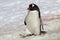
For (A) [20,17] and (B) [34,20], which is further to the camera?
(A) [20,17]

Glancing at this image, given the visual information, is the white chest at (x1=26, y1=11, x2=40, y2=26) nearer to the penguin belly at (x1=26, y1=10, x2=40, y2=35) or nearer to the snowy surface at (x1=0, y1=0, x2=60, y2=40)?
the penguin belly at (x1=26, y1=10, x2=40, y2=35)

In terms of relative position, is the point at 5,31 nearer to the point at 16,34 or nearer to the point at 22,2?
the point at 16,34

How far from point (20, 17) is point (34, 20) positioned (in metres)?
1.16

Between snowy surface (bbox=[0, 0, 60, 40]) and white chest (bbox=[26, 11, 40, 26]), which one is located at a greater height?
white chest (bbox=[26, 11, 40, 26])

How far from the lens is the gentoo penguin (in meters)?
2.60

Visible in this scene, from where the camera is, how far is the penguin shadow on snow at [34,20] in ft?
8.52

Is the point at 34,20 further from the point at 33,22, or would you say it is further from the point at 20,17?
the point at 20,17

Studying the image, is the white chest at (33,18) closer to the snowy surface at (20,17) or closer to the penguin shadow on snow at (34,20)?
the penguin shadow on snow at (34,20)

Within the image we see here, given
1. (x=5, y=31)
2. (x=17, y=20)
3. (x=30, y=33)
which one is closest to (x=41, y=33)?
(x=30, y=33)

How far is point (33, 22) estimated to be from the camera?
2631 mm

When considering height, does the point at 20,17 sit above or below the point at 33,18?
below

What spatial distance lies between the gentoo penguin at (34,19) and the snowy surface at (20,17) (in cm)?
9

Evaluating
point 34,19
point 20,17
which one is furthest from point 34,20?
point 20,17

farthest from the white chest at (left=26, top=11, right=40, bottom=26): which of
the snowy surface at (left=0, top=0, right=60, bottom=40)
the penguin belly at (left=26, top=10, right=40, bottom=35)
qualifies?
the snowy surface at (left=0, top=0, right=60, bottom=40)
